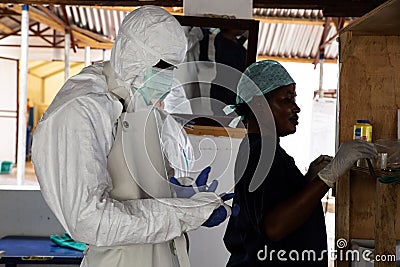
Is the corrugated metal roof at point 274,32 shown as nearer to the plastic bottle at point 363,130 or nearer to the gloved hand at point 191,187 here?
the plastic bottle at point 363,130

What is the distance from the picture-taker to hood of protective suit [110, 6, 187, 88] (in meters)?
1.43

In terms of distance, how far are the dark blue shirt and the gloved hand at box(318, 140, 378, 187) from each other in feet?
0.33

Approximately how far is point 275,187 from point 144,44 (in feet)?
1.90

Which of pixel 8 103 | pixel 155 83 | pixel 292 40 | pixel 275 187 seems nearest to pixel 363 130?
pixel 275 187

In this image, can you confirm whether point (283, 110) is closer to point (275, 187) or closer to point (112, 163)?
point (275, 187)

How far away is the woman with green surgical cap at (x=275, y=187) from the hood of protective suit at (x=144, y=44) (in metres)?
0.43

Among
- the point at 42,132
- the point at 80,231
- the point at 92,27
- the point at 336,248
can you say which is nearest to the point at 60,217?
the point at 80,231

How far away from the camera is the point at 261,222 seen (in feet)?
5.56

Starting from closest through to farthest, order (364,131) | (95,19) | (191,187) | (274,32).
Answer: (191,187)
(364,131)
(274,32)
(95,19)

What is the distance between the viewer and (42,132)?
135 centimetres

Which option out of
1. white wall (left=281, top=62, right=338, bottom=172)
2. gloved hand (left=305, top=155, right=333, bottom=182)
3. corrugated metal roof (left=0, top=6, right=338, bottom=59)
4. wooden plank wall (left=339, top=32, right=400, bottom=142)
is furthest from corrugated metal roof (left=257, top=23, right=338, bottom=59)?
gloved hand (left=305, top=155, right=333, bottom=182)

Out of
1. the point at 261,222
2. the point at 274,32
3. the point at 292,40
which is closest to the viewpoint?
the point at 261,222

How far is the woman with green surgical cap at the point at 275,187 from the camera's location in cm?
168

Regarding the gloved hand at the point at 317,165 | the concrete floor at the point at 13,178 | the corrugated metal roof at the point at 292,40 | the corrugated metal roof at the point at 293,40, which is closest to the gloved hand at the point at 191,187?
the gloved hand at the point at 317,165
